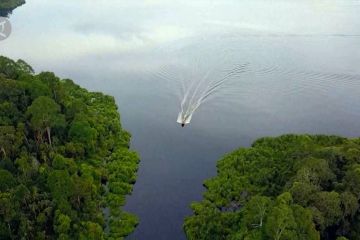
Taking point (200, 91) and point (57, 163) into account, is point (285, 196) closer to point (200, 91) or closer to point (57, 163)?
point (57, 163)

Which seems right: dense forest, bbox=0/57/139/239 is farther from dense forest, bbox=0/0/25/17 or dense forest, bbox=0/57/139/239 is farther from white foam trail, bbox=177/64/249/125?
dense forest, bbox=0/0/25/17

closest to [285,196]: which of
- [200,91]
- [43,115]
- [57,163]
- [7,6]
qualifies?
[57,163]

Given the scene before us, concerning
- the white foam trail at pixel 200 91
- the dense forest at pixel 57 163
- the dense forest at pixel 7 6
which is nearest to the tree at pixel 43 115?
the dense forest at pixel 57 163

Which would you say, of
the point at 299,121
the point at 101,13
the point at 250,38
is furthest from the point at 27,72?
the point at 101,13

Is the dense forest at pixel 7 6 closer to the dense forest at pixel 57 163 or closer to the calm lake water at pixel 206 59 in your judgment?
the calm lake water at pixel 206 59

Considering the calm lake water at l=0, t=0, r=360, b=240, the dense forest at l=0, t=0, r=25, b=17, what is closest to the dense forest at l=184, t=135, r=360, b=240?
the calm lake water at l=0, t=0, r=360, b=240

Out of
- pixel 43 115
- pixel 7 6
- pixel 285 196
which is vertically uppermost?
pixel 7 6
